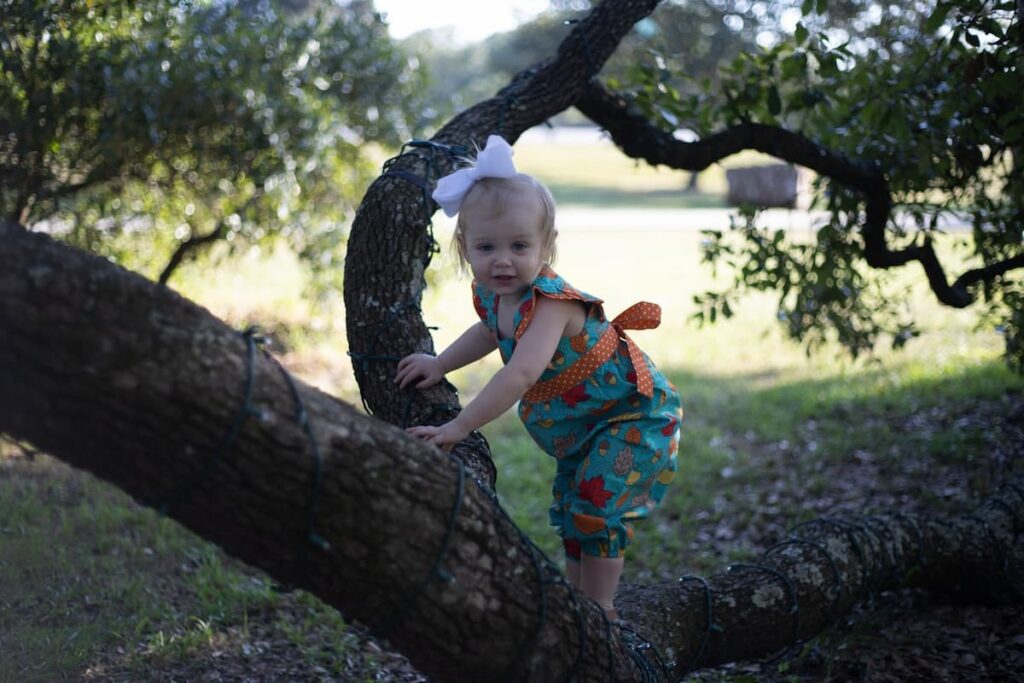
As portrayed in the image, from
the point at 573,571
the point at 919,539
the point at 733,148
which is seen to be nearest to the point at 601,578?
the point at 573,571

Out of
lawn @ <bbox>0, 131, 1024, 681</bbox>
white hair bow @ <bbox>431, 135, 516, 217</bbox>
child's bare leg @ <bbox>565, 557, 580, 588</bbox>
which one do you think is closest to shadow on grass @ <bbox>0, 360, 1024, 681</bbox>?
lawn @ <bbox>0, 131, 1024, 681</bbox>

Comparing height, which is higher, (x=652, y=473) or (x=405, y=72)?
(x=405, y=72)

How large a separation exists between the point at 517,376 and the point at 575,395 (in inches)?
15.1

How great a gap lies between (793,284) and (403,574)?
13.0ft

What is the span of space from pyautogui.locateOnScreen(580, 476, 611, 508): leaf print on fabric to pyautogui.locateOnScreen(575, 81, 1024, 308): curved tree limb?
2.18 m

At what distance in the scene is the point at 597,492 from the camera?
308cm

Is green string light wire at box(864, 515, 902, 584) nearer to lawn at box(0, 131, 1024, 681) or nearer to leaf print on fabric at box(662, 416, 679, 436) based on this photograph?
lawn at box(0, 131, 1024, 681)

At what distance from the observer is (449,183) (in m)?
2.96

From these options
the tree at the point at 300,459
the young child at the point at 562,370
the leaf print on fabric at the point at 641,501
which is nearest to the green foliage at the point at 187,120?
the young child at the point at 562,370

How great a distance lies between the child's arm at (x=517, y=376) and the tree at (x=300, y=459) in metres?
0.26

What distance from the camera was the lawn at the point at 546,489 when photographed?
397 cm

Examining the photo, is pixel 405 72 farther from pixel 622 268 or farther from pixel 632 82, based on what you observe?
pixel 622 268

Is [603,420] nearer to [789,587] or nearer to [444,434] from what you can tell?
[444,434]

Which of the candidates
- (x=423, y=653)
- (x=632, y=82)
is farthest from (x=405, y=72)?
(x=423, y=653)
